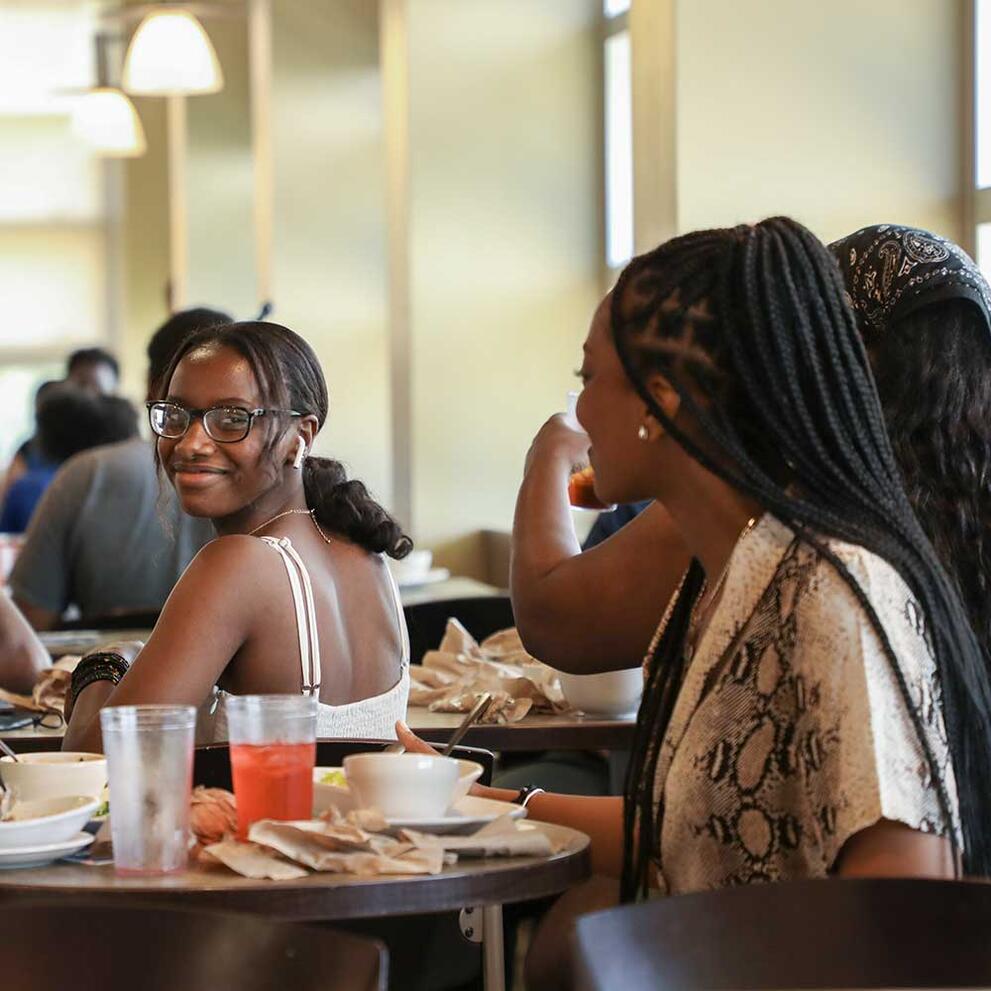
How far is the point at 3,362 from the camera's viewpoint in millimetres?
13289

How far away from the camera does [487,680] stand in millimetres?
2805

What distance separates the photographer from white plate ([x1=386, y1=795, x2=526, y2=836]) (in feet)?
4.95

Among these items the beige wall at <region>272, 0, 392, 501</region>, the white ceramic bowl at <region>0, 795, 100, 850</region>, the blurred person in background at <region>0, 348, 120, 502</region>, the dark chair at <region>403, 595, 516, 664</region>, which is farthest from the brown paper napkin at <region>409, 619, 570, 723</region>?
the blurred person in background at <region>0, 348, 120, 502</region>

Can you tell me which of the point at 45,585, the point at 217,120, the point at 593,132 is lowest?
the point at 45,585

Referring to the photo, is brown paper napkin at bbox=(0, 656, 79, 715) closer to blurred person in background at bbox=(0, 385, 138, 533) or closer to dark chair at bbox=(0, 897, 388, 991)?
dark chair at bbox=(0, 897, 388, 991)

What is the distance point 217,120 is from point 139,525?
476 cm

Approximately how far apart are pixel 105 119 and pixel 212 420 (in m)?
5.63

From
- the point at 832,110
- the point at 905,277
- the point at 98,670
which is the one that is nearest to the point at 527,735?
the point at 98,670

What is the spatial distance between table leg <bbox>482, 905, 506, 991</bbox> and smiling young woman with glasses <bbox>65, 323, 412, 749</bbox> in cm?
29

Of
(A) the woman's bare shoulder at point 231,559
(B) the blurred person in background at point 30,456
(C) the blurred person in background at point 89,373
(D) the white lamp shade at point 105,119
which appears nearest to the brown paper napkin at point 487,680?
(A) the woman's bare shoulder at point 231,559

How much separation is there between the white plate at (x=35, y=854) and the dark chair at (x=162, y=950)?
0.27 metres

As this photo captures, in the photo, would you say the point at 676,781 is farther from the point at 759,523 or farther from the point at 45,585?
the point at 45,585

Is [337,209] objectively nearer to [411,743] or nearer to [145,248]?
[145,248]

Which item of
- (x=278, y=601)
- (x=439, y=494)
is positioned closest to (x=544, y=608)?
(x=278, y=601)
